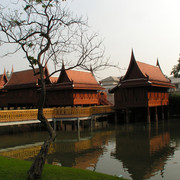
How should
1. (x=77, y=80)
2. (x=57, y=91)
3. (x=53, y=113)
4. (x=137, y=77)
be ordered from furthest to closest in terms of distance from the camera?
(x=57, y=91), (x=77, y=80), (x=137, y=77), (x=53, y=113)

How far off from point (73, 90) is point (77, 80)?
5.39 feet

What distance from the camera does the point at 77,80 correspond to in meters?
28.6

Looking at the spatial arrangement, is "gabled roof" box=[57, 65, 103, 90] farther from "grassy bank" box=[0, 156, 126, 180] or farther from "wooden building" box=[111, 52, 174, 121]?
"grassy bank" box=[0, 156, 126, 180]

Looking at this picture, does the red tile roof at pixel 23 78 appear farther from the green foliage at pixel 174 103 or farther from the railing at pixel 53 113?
the green foliage at pixel 174 103

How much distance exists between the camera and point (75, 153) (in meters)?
14.3

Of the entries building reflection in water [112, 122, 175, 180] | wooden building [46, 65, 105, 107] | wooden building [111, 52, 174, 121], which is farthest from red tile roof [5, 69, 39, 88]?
building reflection in water [112, 122, 175, 180]

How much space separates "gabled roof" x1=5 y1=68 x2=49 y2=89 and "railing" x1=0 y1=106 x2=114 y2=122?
8169mm

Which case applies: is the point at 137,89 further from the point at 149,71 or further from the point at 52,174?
the point at 52,174

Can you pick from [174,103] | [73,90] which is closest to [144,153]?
[73,90]

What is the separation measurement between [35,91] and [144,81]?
13.4 m

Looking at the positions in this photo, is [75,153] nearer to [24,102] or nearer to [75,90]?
[75,90]

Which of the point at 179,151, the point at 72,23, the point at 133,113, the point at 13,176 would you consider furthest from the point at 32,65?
the point at 133,113

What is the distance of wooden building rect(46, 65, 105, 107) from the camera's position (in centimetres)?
2752

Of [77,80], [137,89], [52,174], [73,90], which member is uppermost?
[77,80]
